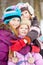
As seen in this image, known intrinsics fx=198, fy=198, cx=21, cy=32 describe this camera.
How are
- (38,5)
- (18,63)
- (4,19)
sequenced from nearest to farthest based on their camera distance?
(18,63) → (4,19) → (38,5)

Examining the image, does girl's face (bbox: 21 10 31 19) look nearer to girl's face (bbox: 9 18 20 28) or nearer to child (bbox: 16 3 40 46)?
child (bbox: 16 3 40 46)

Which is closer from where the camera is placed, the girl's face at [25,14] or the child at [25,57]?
the child at [25,57]

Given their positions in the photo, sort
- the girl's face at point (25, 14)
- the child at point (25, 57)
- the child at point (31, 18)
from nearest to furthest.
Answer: the child at point (25, 57), the child at point (31, 18), the girl's face at point (25, 14)

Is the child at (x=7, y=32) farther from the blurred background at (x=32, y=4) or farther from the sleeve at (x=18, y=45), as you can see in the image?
the blurred background at (x=32, y=4)

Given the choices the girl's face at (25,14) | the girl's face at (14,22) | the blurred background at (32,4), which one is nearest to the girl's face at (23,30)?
the girl's face at (14,22)

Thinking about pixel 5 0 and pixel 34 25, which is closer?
pixel 34 25

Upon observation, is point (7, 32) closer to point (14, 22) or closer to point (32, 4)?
point (14, 22)

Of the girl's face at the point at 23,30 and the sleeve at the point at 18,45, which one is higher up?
the girl's face at the point at 23,30

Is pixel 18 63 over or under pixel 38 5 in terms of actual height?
under

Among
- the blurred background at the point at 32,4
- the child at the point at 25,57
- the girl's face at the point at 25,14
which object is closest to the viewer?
the child at the point at 25,57

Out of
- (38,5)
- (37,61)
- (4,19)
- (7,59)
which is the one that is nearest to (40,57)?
(37,61)

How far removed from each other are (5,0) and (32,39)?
3.59ft

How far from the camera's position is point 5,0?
2.02m

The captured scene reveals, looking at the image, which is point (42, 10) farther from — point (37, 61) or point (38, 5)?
point (37, 61)
